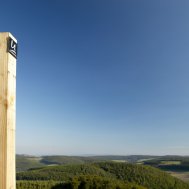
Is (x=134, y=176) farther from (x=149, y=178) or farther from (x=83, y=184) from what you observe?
(x=83, y=184)

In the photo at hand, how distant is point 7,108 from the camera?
11.4ft

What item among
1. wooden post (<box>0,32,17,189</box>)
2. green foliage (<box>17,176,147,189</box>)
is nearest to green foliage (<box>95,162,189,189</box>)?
green foliage (<box>17,176,147,189</box>)

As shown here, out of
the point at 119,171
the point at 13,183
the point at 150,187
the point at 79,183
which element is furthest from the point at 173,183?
the point at 13,183

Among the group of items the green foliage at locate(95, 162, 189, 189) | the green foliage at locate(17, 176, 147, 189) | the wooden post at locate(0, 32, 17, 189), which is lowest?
the green foliage at locate(95, 162, 189, 189)

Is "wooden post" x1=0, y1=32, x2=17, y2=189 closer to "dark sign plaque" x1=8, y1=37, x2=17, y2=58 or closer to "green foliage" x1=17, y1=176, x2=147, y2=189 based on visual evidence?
"dark sign plaque" x1=8, y1=37, x2=17, y2=58

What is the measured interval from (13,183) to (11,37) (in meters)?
1.78

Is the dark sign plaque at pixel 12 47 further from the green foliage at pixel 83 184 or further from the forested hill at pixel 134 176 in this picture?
the forested hill at pixel 134 176

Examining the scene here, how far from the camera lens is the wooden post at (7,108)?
338 centimetres

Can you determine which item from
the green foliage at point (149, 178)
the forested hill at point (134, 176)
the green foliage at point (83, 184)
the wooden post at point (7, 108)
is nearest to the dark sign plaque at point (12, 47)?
the wooden post at point (7, 108)

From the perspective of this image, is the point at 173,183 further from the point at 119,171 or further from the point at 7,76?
the point at 7,76

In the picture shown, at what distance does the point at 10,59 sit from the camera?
3656 mm

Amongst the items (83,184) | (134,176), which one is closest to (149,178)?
(134,176)

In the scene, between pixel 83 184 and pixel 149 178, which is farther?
pixel 149 178

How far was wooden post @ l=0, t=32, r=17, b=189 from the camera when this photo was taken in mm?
3381
